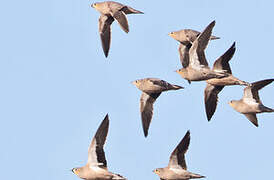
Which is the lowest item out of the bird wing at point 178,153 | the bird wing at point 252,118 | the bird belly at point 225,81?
the bird wing at point 178,153

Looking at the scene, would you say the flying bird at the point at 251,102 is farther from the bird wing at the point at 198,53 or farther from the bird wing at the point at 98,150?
the bird wing at the point at 98,150

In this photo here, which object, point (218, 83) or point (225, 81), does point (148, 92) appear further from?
point (225, 81)

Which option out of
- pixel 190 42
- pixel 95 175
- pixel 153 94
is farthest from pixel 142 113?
pixel 95 175

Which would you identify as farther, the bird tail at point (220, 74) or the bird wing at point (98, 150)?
the bird tail at point (220, 74)

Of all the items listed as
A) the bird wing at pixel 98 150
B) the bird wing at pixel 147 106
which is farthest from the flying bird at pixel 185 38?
the bird wing at pixel 98 150

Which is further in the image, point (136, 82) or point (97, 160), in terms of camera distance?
point (136, 82)

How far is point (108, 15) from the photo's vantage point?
35.4 m

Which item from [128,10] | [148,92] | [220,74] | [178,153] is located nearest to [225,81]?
[220,74]

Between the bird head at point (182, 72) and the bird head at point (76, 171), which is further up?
the bird head at point (182, 72)

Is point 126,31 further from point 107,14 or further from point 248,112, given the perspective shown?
point 248,112

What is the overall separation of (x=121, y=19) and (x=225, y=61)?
12.7 feet

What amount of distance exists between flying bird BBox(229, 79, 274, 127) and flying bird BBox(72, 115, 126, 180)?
585 centimetres

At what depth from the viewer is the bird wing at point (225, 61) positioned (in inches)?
1287

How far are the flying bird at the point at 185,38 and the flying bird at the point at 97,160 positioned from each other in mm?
6477
